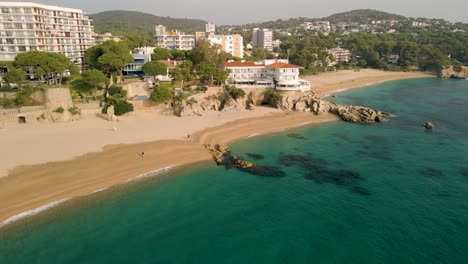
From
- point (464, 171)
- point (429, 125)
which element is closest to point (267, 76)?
point (429, 125)

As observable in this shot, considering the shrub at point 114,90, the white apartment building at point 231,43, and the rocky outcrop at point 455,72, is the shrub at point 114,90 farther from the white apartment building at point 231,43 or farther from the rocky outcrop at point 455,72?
the rocky outcrop at point 455,72

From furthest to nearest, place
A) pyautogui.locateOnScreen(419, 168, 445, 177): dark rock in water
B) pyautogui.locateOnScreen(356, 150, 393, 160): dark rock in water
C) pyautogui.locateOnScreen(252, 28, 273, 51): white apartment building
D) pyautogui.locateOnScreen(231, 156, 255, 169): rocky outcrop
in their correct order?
pyautogui.locateOnScreen(252, 28, 273, 51): white apartment building < pyautogui.locateOnScreen(356, 150, 393, 160): dark rock in water < pyautogui.locateOnScreen(231, 156, 255, 169): rocky outcrop < pyautogui.locateOnScreen(419, 168, 445, 177): dark rock in water

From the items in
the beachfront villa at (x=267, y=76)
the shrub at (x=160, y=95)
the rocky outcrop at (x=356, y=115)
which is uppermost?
the beachfront villa at (x=267, y=76)

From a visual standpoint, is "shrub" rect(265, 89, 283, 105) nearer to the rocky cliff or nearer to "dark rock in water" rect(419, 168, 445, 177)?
the rocky cliff

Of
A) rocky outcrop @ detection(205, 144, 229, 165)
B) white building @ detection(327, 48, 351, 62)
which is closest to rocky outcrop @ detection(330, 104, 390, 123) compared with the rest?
rocky outcrop @ detection(205, 144, 229, 165)

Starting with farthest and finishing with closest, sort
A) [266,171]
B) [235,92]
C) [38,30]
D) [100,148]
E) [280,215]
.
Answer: [38,30], [235,92], [100,148], [266,171], [280,215]

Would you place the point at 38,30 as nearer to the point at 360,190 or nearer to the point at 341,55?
the point at 360,190

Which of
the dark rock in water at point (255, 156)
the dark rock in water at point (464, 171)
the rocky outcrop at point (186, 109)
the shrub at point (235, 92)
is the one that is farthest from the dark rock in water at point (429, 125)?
the rocky outcrop at point (186, 109)
